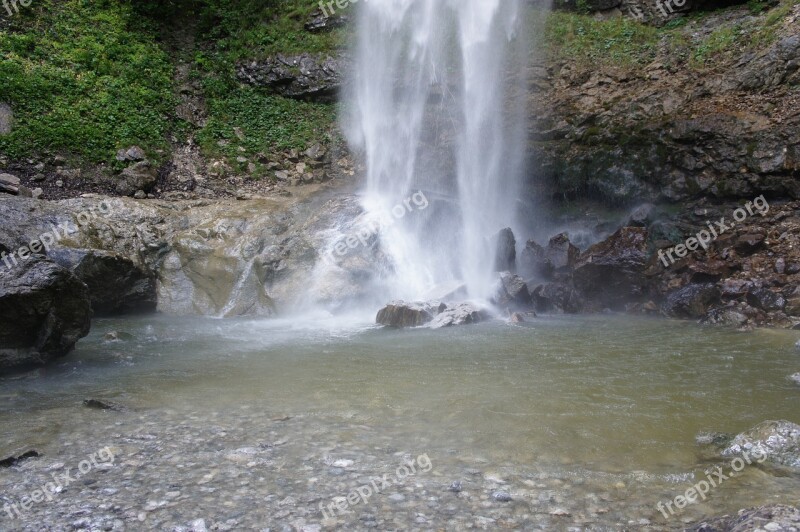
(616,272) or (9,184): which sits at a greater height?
(9,184)

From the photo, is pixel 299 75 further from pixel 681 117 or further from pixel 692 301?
pixel 692 301

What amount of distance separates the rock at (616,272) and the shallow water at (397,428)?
3856mm

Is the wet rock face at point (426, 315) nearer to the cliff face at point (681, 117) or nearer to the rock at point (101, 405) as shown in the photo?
the rock at point (101, 405)

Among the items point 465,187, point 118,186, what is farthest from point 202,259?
point 465,187

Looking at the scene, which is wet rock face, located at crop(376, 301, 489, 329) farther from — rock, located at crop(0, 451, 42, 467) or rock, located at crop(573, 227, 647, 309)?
rock, located at crop(0, 451, 42, 467)

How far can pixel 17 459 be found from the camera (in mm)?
3861

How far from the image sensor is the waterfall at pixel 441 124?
48.2ft

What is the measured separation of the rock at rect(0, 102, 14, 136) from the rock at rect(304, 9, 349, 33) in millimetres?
11521

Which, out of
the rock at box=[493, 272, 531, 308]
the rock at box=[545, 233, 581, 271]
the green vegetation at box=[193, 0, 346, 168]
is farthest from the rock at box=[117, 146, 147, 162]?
the rock at box=[545, 233, 581, 271]

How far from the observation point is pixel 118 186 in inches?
579

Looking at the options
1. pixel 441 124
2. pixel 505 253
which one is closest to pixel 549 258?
pixel 505 253

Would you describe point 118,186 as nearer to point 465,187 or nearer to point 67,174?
point 67,174

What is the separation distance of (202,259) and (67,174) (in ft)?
17.0

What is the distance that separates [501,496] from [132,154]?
15682 millimetres
